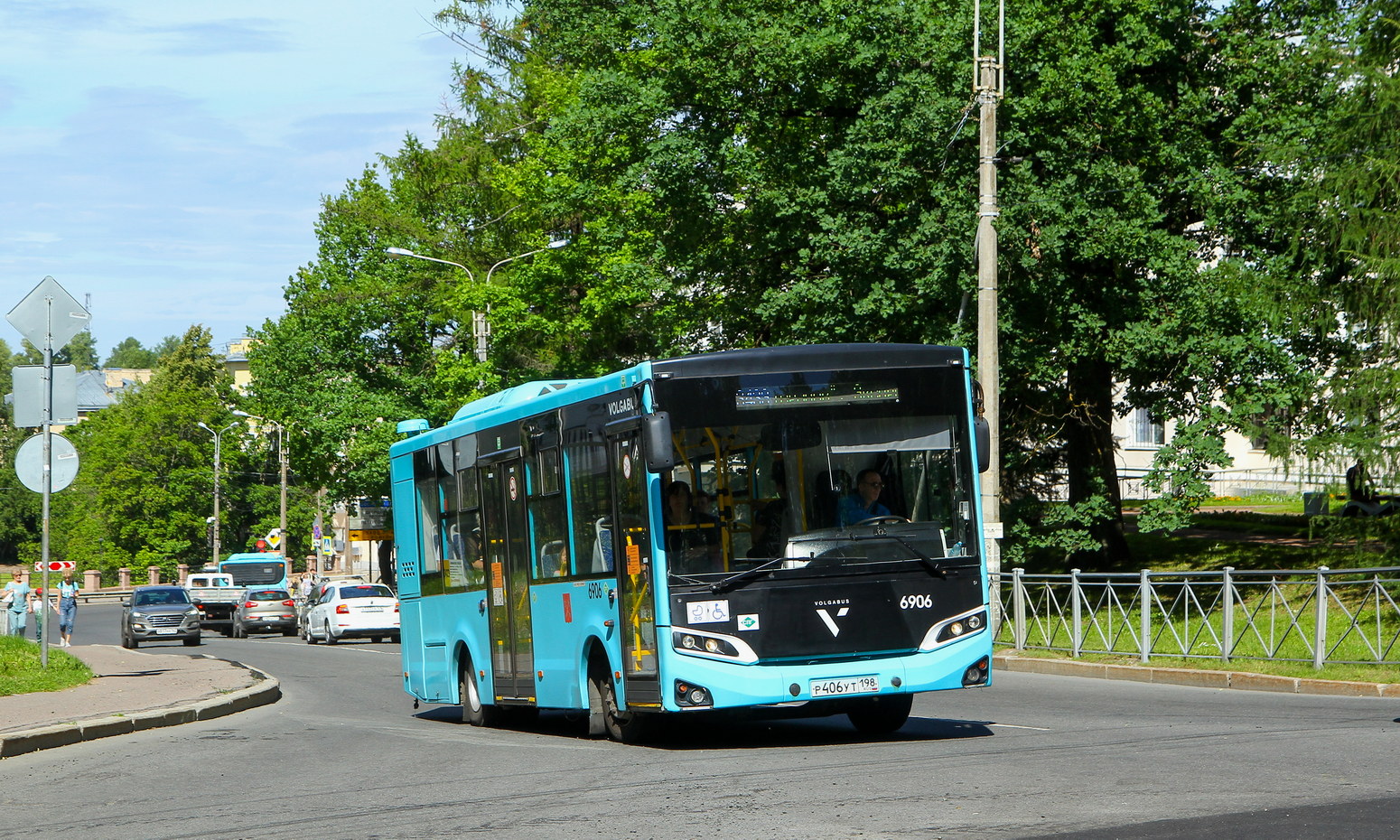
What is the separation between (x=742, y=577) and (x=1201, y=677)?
913 cm

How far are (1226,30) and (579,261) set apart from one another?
18297 millimetres

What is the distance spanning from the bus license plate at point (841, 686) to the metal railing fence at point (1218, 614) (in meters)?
7.70

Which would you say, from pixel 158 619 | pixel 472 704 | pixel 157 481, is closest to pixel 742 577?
pixel 472 704

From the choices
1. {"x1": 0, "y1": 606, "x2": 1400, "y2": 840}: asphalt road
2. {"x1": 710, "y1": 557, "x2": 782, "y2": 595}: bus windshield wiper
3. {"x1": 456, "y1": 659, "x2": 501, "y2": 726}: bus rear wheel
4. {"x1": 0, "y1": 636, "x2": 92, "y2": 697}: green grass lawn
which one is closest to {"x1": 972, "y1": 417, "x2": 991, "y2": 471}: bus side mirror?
{"x1": 710, "y1": 557, "x2": 782, "y2": 595}: bus windshield wiper

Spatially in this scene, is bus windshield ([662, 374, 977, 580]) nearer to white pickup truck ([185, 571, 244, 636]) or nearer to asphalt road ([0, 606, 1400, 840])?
asphalt road ([0, 606, 1400, 840])

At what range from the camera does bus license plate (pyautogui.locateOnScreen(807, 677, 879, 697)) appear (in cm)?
1144

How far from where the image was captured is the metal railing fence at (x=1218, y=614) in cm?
1722

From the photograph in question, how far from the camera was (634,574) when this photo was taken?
11781mm

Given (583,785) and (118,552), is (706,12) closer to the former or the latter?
(583,785)

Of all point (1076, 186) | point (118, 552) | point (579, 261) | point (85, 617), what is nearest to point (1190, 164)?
point (1076, 186)

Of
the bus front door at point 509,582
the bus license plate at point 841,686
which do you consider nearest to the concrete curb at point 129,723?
the bus front door at point 509,582

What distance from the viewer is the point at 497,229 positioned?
47938 millimetres

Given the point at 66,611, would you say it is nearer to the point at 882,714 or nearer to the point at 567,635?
the point at 567,635

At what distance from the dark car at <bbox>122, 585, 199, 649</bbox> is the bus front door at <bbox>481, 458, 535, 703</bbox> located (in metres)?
28.3
